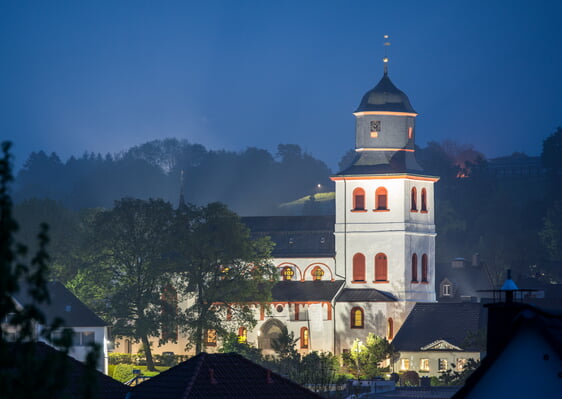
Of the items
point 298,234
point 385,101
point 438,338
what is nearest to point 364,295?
point 438,338

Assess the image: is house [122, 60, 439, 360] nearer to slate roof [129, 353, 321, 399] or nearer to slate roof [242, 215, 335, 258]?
slate roof [242, 215, 335, 258]

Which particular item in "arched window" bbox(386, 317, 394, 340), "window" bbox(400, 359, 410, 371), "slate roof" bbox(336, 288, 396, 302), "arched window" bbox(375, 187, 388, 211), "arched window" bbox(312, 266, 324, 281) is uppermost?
"arched window" bbox(375, 187, 388, 211)

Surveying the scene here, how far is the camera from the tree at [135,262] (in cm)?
9481

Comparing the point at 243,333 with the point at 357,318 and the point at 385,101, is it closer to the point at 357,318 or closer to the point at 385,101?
the point at 357,318

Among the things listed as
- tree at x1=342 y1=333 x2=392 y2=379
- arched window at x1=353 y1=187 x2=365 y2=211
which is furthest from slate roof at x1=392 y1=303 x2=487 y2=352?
arched window at x1=353 y1=187 x2=365 y2=211

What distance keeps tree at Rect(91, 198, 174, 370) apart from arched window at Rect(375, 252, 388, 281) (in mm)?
14295

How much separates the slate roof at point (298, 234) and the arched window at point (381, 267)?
3.48 metres

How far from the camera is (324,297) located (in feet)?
333

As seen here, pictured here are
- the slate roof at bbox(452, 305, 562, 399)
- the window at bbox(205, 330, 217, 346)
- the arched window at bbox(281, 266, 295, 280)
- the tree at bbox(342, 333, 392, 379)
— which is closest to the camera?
the slate roof at bbox(452, 305, 562, 399)

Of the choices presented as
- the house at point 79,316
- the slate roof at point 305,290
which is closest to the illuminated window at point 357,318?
the slate roof at point 305,290

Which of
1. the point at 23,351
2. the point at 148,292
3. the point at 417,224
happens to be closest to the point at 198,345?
the point at 148,292

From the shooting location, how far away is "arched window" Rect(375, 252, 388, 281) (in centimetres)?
10206

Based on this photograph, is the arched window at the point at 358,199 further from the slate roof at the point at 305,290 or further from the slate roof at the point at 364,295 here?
the slate roof at the point at 364,295

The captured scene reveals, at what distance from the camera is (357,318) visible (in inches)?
3944
